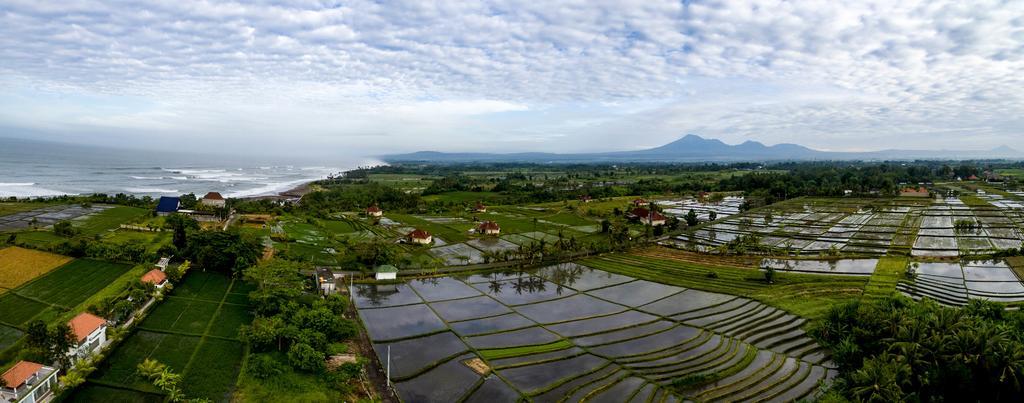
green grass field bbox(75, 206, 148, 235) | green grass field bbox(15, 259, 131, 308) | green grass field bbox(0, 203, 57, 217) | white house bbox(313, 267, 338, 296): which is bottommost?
white house bbox(313, 267, 338, 296)

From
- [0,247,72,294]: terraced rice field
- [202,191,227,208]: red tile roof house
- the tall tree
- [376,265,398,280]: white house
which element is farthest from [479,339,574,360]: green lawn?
[202,191,227,208]: red tile roof house

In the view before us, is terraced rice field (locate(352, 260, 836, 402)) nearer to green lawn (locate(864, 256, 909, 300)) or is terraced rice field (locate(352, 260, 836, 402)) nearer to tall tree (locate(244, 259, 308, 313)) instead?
tall tree (locate(244, 259, 308, 313))

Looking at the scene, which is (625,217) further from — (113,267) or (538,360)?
(113,267)

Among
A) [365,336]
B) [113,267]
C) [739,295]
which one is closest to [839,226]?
[739,295]

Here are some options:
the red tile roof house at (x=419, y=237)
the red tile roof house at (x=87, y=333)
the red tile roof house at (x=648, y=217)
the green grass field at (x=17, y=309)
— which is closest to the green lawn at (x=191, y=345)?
the red tile roof house at (x=87, y=333)

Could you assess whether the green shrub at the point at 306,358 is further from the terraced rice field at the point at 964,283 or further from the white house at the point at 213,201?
the white house at the point at 213,201

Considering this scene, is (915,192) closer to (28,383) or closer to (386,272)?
(386,272)

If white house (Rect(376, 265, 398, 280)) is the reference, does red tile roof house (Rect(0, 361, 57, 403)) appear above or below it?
above

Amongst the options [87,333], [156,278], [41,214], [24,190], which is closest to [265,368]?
[87,333]
